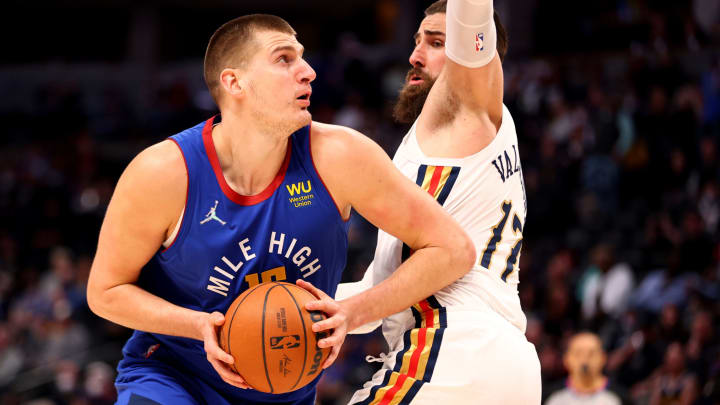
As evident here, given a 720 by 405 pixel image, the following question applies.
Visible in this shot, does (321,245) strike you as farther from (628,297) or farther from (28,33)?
(28,33)

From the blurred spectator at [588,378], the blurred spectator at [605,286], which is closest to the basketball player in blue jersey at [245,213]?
the blurred spectator at [588,378]

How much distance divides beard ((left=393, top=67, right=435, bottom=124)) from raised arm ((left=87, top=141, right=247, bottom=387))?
1.32 m

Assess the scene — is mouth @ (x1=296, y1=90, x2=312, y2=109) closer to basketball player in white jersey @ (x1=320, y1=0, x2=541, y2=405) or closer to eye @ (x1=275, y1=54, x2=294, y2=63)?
eye @ (x1=275, y1=54, x2=294, y2=63)

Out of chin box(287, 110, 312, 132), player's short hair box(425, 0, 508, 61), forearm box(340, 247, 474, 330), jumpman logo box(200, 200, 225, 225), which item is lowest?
forearm box(340, 247, 474, 330)

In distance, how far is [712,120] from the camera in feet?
33.6

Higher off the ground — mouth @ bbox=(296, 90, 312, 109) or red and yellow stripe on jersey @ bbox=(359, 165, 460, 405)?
mouth @ bbox=(296, 90, 312, 109)

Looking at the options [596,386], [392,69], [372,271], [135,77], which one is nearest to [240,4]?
[135,77]

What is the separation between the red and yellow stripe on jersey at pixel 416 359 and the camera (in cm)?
361

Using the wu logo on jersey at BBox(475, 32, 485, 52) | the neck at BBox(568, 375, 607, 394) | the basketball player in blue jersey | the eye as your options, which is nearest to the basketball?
the basketball player in blue jersey

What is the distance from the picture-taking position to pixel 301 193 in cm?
370

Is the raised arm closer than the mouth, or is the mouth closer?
the raised arm

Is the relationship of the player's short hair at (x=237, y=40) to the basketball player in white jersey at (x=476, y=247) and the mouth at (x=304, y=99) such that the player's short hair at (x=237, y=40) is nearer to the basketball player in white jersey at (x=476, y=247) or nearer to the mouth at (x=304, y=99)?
the mouth at (x=304, y=99)

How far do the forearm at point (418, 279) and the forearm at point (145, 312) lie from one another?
0.68m

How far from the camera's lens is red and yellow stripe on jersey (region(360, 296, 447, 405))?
142 inches
